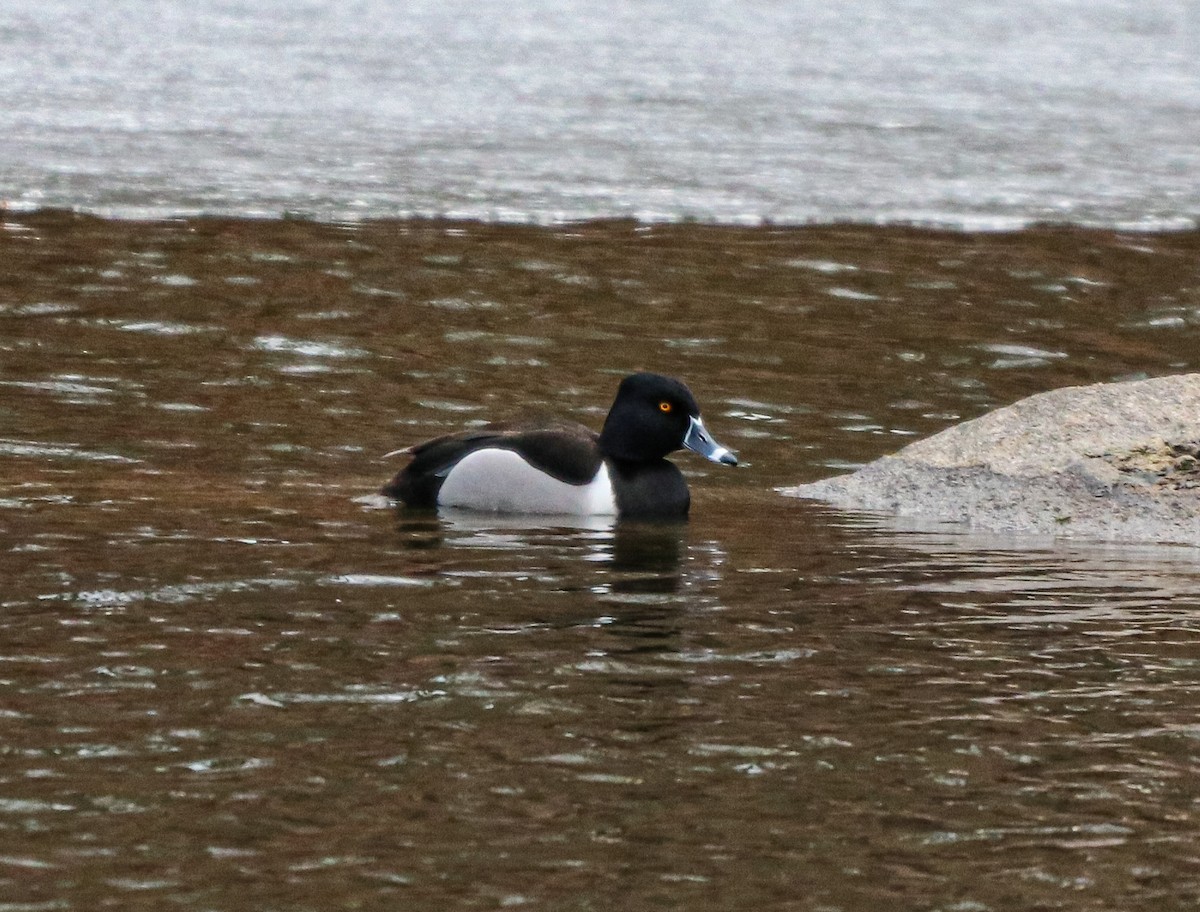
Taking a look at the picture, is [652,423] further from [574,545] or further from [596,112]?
[596,112]

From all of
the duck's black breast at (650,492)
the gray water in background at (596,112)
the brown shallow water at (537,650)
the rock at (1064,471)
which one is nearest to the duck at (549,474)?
the duck's black breast at (650,492)

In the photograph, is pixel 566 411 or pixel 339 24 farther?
pixel 339 24

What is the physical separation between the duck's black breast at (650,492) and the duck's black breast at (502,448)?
14cm

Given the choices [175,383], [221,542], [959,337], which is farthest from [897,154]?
[221,542]

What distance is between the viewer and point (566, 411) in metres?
11.9

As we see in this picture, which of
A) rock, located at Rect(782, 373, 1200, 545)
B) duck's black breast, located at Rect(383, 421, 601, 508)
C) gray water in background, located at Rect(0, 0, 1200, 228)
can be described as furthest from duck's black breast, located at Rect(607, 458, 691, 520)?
gray water in background, located at Rect(0, 0, 1200, 228)

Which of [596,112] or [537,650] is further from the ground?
[596,112]

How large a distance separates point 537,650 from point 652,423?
3375 millimetres

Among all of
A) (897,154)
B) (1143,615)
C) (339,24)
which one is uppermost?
(339,24)

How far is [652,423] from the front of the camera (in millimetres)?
9812

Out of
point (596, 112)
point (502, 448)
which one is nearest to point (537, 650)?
point (502, 448)

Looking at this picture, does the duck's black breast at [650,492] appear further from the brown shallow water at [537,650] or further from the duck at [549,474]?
the brown shallow water at [537,650]

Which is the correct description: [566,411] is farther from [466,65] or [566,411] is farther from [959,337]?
[466,65]

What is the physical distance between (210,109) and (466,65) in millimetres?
4053
